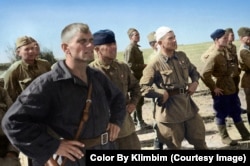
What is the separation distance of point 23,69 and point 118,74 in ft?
5.66

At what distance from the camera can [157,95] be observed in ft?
15.4

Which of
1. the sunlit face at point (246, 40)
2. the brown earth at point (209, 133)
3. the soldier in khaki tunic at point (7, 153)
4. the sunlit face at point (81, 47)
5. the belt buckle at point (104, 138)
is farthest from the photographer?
the sunlit face at point (246, 40)

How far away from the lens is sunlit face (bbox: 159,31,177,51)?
185 inches

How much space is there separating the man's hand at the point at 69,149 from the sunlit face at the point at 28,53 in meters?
2.99

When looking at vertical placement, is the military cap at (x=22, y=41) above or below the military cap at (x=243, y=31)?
above

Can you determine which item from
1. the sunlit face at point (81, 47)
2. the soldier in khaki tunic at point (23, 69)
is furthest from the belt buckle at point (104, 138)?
the soldier in khaki tunic at point (23, 69)

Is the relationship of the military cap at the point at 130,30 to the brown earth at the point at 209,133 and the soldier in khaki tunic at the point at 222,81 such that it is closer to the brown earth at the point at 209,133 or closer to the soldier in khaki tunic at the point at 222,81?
the brown earth at the point at 209,133

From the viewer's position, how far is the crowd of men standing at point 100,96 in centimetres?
264

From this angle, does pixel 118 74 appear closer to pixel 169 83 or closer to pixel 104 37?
pixel 104 37

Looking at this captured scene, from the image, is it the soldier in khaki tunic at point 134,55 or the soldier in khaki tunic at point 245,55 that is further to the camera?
the soldier in khaki tunic at point 134,55

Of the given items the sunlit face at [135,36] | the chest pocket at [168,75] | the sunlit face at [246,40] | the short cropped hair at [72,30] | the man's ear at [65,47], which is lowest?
the chest pocket at [168,75]

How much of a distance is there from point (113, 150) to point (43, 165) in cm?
72

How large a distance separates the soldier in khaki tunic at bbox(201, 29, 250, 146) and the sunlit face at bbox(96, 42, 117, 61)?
2251mm

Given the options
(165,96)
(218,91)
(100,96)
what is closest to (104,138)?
(100,96)
